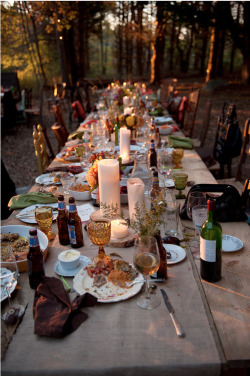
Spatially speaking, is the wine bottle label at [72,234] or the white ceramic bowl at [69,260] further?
the wine bottle label at [72,234]

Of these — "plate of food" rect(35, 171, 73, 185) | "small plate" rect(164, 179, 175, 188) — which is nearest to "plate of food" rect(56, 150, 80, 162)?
"plate of food" rect(35, 171, 73, 185)

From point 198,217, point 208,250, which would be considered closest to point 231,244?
point 198,217

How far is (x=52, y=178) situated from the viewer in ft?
8.48

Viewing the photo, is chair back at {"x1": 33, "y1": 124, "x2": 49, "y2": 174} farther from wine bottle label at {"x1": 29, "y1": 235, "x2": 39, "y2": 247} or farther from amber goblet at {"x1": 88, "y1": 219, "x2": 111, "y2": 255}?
wine bottle label at {"x1": 29, "y1": 235, "x2": 39, "y2": 247}

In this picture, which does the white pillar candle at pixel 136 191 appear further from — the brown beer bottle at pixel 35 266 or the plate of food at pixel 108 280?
the brown beer bottle at pixel 35 266

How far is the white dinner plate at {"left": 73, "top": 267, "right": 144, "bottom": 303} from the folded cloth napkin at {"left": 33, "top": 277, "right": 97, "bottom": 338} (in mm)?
50

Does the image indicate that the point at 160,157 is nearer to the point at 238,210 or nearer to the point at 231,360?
the point at 238,210

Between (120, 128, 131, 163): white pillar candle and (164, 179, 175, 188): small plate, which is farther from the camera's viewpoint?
(120, 128, 131, 163): white pillar candle

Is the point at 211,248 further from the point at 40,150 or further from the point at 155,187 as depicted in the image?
the point at 40,150

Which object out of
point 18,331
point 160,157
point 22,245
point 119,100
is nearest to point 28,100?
point 119,100

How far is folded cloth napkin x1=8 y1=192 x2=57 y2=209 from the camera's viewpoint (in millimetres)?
2111

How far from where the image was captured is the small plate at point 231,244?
158cm

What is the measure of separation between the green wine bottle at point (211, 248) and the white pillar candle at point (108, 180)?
0.58 meters

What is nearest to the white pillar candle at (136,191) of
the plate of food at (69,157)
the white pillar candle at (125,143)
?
the white pillar candle at (125,143)
